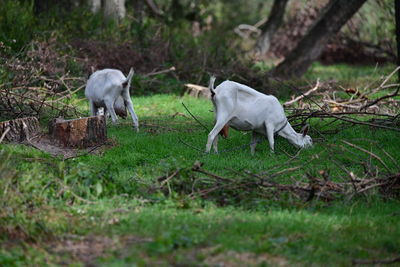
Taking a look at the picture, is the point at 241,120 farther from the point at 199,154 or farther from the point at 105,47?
the point at 105,47

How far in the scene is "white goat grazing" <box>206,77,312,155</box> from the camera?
391 inches

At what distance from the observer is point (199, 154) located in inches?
397

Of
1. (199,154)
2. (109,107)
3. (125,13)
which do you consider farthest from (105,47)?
(199,154)

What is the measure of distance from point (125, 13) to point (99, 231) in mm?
14794

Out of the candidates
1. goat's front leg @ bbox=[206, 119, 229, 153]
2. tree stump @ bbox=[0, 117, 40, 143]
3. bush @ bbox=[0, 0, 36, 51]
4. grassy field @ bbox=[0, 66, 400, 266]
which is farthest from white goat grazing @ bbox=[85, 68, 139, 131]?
bush @ bbox=[0, 0, 36, 51]

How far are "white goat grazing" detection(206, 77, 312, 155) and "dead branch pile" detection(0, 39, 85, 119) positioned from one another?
2.95 metres

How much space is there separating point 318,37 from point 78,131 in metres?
10.7

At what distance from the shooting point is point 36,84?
15.3 metres

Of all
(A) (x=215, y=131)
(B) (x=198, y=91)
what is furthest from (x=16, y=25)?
(A) (x=215, y=131)

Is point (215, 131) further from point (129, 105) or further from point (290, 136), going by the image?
point (129, 105)

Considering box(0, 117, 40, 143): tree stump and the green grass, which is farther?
box(0, 117, 40, 143): tree stump

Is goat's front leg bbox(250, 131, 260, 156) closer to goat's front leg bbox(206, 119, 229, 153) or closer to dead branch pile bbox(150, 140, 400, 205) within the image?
goat's front leg bbox(206, 119, 229, 153)

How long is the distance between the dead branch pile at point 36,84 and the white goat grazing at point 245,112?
2.95 m

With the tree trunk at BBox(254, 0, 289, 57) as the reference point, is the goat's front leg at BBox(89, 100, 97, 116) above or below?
above
